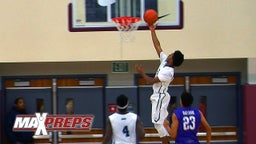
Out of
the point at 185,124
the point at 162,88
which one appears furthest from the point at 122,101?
the point at 185,124

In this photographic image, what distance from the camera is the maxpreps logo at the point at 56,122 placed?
14.5 m

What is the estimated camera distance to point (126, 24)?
1331 cm

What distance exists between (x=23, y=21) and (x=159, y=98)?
5951 mm

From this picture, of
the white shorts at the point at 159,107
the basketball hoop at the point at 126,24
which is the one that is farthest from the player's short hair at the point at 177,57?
the basketball hoop at the point at 126,24

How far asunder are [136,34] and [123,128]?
17.7 ft

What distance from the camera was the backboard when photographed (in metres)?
13.6

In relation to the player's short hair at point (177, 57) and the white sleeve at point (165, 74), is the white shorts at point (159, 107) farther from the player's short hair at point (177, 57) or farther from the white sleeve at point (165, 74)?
the player's short hair at point (177, 57)

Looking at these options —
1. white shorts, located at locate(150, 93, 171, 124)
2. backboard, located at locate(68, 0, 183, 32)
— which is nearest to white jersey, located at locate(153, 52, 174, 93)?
white shorts, located at locate(150, 93, 171, 124)

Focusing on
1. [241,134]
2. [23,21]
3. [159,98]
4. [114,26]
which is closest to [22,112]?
[23,21]

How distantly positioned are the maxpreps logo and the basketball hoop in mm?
2257

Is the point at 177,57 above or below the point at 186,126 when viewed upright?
above

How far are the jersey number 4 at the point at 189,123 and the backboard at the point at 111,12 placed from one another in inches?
206

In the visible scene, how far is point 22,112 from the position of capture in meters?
14.6

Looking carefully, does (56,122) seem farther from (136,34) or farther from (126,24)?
(126,24)
